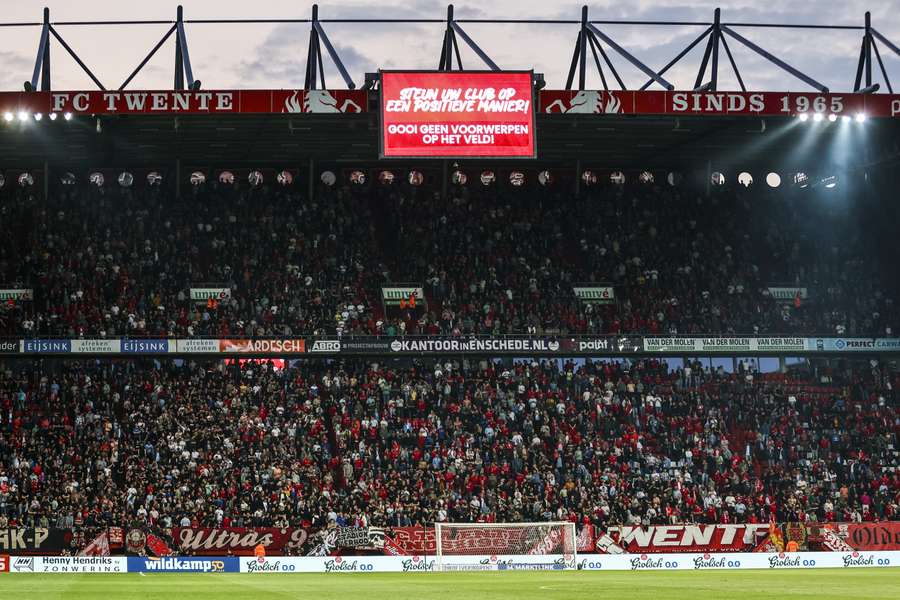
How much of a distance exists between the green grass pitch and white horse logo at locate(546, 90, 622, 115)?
63.6ft

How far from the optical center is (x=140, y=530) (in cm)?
4100

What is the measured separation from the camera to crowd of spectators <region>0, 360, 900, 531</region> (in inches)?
1725

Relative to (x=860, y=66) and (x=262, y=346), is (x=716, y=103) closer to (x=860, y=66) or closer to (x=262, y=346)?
(x=860, y=66)

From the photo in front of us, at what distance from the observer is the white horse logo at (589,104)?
48750 mm

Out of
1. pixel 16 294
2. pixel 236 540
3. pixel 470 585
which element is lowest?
pixel 470 585

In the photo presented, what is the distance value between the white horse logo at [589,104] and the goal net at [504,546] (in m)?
16.9

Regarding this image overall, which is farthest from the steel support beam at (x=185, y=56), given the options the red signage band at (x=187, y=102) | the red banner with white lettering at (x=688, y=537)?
the red banner with white lettering at (x=688, y=537)

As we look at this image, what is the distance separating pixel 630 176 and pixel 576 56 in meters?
11.2

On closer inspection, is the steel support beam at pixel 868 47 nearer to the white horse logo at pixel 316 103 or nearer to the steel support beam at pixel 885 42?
the steel support beam at pixel 885 42

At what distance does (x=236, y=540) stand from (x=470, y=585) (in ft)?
45.7

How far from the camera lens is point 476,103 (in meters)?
47.2

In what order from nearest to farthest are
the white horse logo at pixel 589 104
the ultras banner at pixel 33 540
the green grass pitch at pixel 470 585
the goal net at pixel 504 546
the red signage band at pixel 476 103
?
the green grass pitch at pixel 470 585 < the goal net at pixel 504 546 < the ultras banner at pixel 33 540 < the red signage band at pixel 476 103 < the white horse logo at pixel 589 104

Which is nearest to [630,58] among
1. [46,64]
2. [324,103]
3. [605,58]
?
[605,58]

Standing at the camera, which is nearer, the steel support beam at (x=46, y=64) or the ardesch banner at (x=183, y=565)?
the ardesch banner at (x=183, y=565)
